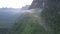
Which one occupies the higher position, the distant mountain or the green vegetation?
the distant mountain

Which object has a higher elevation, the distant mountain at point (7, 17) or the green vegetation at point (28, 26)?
the distant mountain at point (7, 17)

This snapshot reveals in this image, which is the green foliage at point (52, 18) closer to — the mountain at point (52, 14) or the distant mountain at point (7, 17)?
the mountain at point (52, 14)

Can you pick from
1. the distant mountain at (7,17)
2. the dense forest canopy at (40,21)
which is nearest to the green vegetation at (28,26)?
the dense forest canopy at (40,21)

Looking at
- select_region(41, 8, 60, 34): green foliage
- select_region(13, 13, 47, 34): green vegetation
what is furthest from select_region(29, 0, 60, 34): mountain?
select_region(13, 13, 47, 34): green vegetation

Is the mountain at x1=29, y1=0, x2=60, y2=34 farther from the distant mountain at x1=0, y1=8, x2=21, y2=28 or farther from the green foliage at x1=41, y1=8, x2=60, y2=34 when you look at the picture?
the distant mountain at x1=0, y1=8, x2=21, y2=28

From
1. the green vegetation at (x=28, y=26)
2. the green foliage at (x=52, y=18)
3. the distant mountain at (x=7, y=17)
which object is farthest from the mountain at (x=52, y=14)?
the distant mountain at (x=7, y=17)

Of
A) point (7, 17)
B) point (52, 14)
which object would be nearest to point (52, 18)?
point (52, 14)

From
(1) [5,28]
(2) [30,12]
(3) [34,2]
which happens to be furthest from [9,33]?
(3) [34,2]

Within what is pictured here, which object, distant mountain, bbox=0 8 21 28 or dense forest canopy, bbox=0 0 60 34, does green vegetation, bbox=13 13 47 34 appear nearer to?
dense forest canopy, bbox=0 0 60 34

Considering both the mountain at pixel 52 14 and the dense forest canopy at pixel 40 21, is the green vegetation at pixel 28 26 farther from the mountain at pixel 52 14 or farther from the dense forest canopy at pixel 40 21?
the mountain at pixel 52 14

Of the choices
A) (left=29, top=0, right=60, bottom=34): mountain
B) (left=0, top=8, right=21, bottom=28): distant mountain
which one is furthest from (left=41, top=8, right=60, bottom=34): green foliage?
(left=0, top=8, right=21, bottom=28): distant mountain

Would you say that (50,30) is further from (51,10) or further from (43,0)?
(43,0)
